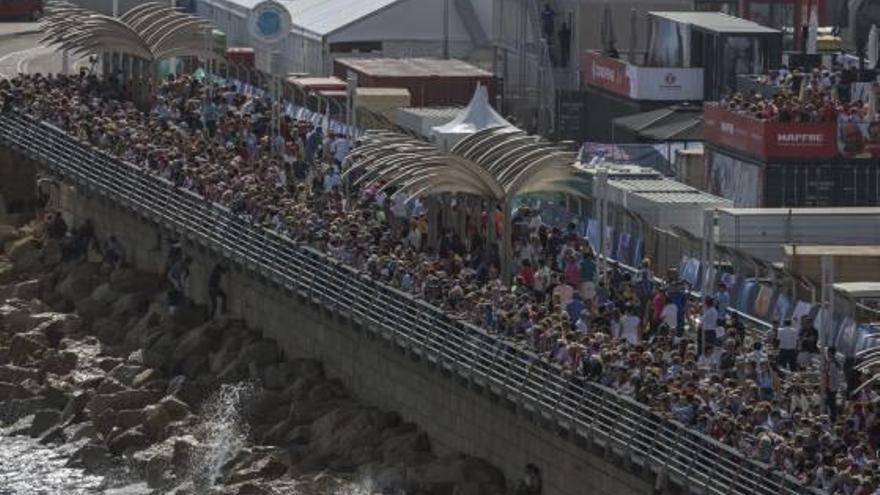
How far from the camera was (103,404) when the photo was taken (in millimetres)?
66000

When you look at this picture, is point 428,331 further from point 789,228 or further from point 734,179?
point 734,179

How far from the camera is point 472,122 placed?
72.7 meters

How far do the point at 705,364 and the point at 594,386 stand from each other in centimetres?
166

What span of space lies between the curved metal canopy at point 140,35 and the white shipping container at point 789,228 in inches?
1011

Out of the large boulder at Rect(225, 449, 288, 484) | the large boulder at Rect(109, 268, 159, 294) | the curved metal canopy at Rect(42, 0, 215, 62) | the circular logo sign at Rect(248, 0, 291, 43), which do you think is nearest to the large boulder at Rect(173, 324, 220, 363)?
the large boulder at Rect(109, 268, 159, 294)

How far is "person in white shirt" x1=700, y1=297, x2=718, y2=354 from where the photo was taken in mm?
54281

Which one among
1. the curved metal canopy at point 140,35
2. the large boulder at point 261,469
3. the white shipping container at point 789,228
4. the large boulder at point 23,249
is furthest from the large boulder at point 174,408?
the curved metal canopy at point 140,35

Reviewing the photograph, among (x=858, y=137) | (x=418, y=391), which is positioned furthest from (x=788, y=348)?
(x=858, y=137)

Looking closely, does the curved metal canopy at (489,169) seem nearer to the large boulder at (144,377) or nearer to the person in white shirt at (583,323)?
the person in white shirt at (583,323)

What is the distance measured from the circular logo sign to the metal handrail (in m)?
9.69

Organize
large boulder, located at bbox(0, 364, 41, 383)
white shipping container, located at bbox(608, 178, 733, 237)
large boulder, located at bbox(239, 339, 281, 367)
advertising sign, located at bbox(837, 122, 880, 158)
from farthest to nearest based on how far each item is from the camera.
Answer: large boulder, located at bbox(0, 364, 41, 383) → advertising sign, located at bbox(837, 122, 880, 158) → large boulder, located at bbox(239, 339, 281, 367) → white shipping container, located at bbox(608, 178, 733, 237)

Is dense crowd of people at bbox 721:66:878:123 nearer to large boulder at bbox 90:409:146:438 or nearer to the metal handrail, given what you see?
the metal handrail

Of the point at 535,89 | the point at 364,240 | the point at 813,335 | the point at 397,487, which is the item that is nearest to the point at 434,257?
the point at 364,240

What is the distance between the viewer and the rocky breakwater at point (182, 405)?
58.9 meters
